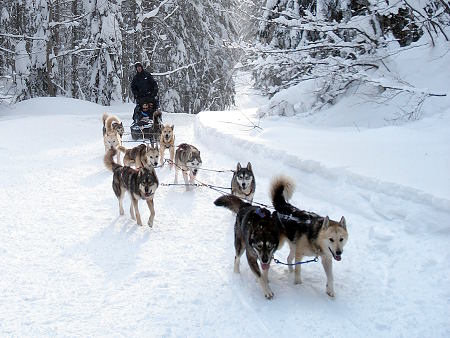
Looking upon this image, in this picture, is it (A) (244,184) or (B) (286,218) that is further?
(A) (244,184)

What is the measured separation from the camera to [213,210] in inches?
257

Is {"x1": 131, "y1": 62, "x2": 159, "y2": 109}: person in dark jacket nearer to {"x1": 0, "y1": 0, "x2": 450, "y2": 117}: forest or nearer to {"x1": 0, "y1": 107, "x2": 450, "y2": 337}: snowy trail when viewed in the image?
{"x1": 0, "y1": 0, "x2": 450, "y2": 117}: forest

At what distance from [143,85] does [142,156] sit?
17.6ft

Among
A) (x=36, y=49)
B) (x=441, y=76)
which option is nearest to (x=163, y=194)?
(x=441, y=76)

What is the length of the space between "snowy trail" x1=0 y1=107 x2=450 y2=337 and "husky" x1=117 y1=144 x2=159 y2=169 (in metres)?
0.73

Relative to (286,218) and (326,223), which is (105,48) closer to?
(286,218)

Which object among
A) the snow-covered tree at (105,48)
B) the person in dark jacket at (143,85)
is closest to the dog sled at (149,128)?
the person in dark jacket at (143,85)

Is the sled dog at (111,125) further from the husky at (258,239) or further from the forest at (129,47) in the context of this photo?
the husky at (258,239)

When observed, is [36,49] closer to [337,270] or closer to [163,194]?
[163,194]

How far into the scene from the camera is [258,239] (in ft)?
12.6

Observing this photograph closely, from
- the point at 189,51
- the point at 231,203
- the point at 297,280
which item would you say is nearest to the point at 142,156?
the point at 231,203

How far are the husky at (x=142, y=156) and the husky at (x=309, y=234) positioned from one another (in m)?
3.51

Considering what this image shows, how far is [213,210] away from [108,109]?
15.6 metres

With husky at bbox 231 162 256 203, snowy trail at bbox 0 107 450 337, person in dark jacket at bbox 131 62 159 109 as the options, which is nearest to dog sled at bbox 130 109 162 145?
person in dark jacket at bbox 131 62 159 109
